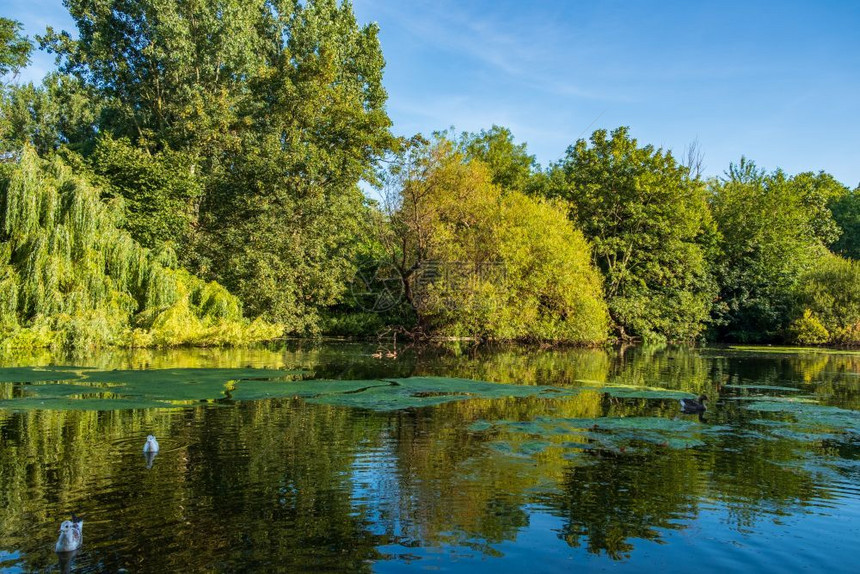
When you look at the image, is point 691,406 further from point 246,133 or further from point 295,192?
point 246,133

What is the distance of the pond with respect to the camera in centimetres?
581

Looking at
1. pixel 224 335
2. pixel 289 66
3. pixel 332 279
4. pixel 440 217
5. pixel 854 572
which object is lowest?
pixel 854 572

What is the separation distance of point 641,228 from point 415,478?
4129 cm

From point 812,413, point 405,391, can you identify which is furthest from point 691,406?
point 405,391

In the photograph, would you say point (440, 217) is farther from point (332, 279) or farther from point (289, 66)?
point (289, 66)

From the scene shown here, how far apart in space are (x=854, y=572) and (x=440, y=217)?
32549 millimetres

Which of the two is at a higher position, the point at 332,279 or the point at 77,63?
the point at 77,63

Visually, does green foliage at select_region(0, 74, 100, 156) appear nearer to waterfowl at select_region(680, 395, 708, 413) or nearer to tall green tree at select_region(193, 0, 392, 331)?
tall green tree at select_region(193, 0, 392, 331)

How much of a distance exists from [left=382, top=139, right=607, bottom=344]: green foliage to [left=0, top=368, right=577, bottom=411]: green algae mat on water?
17282 mm

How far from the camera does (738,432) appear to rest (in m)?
11.5

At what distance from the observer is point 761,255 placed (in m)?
50.3

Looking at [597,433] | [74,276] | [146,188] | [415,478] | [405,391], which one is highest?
[146,188]

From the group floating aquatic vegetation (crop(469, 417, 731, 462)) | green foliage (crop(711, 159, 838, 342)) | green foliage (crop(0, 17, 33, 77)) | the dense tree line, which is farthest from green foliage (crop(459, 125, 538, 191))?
floating aquatic vegetation (crop(469, 417, 731, 462))

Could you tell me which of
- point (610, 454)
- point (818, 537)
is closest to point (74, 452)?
point (610, 454)
